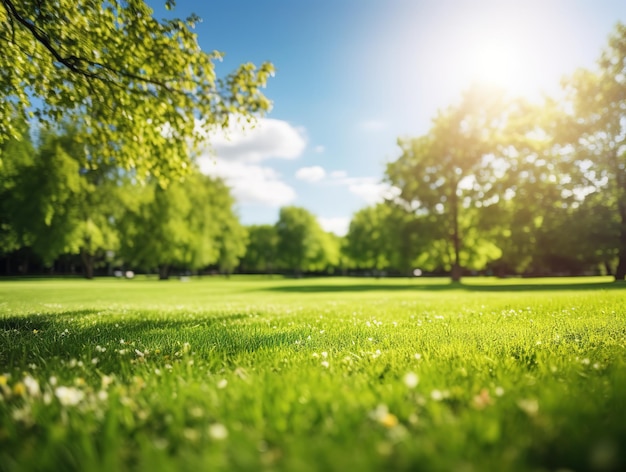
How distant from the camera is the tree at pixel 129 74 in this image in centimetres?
857

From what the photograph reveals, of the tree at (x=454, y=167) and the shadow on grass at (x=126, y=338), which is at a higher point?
the tree at (x=454, y=167)

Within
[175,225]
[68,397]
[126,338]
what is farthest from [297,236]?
[68,397]

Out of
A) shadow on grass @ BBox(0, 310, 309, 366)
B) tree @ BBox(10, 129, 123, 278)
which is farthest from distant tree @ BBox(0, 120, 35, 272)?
shadow on grass @ BBox(0, 310, 309, 366)

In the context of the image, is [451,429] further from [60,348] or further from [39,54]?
[39,54]

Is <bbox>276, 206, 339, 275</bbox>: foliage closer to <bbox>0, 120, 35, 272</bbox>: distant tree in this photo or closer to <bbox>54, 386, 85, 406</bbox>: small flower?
<bbox>0, 120, 35, 272</bbox>: distant tree

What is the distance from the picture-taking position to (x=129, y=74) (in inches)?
344

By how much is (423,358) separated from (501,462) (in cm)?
257

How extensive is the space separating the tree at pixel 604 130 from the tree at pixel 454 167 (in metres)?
8.54

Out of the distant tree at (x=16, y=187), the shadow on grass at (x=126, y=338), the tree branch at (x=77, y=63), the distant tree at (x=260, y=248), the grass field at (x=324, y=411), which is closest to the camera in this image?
the grass field at (x=324, y=411)

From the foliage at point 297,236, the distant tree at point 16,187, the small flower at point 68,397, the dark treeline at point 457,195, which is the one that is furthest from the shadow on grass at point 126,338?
the foliage at point 297,236

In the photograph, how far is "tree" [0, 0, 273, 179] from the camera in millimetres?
8570

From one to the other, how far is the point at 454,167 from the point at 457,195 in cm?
331

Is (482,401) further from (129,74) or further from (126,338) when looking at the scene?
(129,74)

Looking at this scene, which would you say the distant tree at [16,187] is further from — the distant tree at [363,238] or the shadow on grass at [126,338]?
the distant tree at [363,238]
